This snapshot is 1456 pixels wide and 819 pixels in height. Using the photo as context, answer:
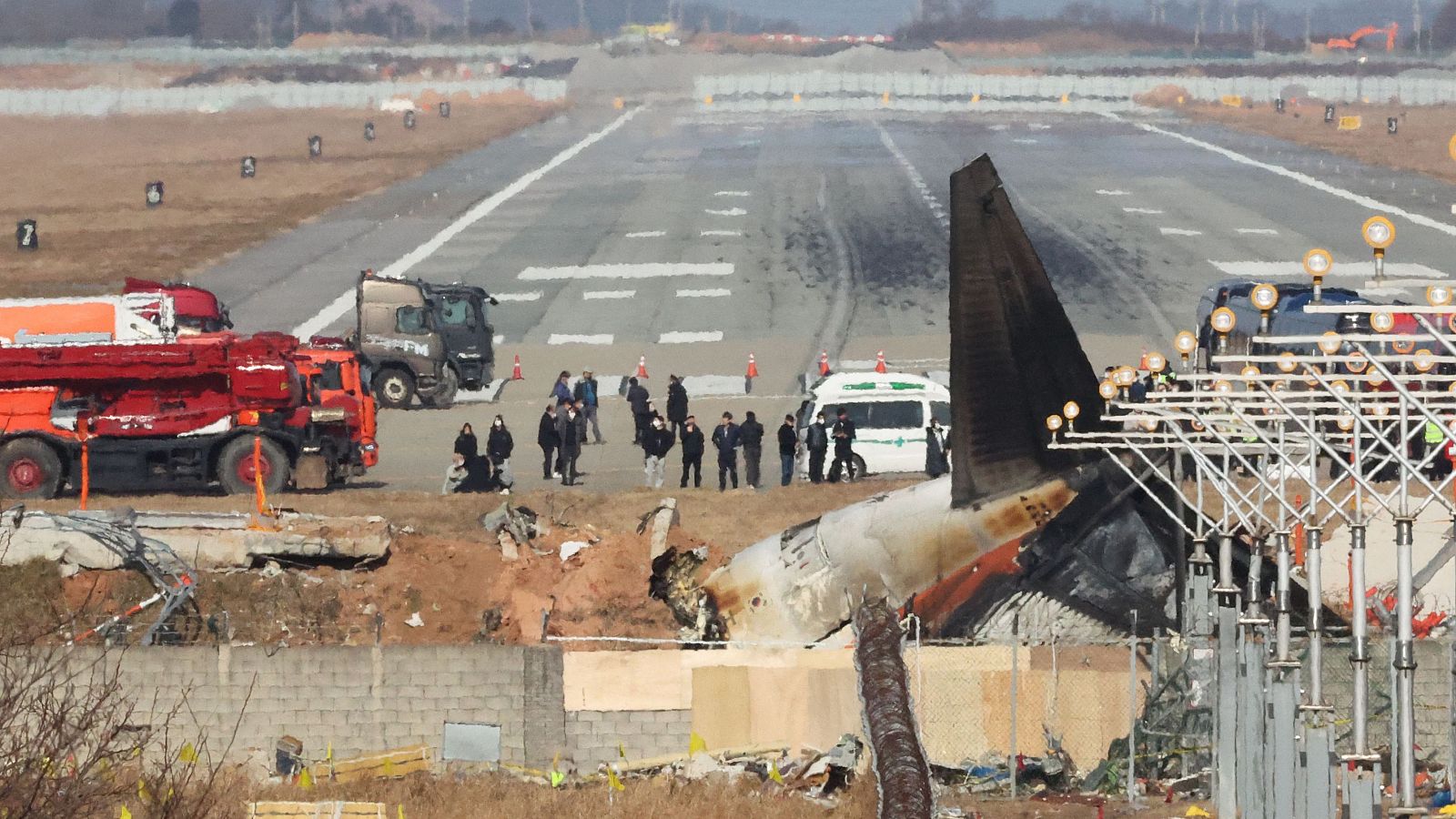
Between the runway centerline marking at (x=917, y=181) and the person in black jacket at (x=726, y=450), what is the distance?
4049 centimetres

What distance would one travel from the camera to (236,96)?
167750 millimetres

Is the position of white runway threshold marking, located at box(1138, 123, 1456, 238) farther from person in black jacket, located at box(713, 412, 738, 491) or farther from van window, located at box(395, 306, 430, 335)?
person in black jacket, located at box(713, 412, 738, 491)

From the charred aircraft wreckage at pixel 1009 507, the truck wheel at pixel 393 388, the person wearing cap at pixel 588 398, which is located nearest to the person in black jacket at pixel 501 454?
the person wearing cap at pixel 588 398

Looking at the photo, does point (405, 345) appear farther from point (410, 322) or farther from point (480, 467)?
point (480, 467)

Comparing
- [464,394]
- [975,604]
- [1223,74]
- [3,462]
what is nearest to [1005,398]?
[975,604]

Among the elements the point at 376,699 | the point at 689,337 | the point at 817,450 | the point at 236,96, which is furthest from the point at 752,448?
the point at 236,96

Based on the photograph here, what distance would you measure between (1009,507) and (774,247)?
54203 mm

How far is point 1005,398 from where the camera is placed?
2816 centimetres

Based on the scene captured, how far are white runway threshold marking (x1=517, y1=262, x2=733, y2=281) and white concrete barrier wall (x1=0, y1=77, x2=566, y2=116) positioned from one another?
8427 centimetres

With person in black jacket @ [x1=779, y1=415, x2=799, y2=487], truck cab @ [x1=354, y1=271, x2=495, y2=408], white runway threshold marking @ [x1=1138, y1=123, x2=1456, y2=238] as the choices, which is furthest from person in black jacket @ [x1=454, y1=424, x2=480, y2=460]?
white runway threshold marking @ [x1=1138, y1=123, x2=1456, y2=238]

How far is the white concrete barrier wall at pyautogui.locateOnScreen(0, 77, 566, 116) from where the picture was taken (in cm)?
15462

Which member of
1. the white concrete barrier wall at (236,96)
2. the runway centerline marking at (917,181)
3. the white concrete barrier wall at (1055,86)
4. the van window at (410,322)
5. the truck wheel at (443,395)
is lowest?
the truck wheel at (443,395)

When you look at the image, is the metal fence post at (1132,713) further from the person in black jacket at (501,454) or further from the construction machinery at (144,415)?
the construction machinery at (144,415)

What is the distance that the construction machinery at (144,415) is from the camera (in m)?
41.7
